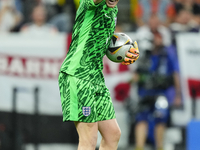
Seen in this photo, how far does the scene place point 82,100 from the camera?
15.0ft

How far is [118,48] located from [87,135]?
3.41 ft

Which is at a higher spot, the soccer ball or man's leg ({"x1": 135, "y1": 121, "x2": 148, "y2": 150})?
the soccer ball

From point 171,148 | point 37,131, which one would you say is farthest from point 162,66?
point 37,131

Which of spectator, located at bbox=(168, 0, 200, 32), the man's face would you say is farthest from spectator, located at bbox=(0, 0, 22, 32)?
the man's face

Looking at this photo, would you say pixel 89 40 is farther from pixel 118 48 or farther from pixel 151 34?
pixel 151 34

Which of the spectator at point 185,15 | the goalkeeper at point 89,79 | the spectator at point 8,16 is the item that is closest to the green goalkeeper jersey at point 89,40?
the goalkeeper at point 89,79

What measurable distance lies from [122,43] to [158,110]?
3835mm

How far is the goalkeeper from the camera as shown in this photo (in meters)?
4.54

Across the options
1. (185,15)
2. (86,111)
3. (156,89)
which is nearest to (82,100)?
(86,111)

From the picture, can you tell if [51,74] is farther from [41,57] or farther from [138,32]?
[138,32]

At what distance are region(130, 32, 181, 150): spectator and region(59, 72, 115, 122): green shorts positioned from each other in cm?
382

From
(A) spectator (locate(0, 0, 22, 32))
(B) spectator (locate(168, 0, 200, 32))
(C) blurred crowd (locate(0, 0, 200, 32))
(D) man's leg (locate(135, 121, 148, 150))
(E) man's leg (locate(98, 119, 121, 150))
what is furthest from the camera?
(A) spectator (locate(0, 0, 22, 32))

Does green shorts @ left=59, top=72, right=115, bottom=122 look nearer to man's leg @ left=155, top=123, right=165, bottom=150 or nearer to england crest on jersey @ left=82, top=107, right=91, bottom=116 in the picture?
england crest on jersey @ left=82, top=107, right=91, bottom=116

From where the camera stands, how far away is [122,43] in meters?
4.83
